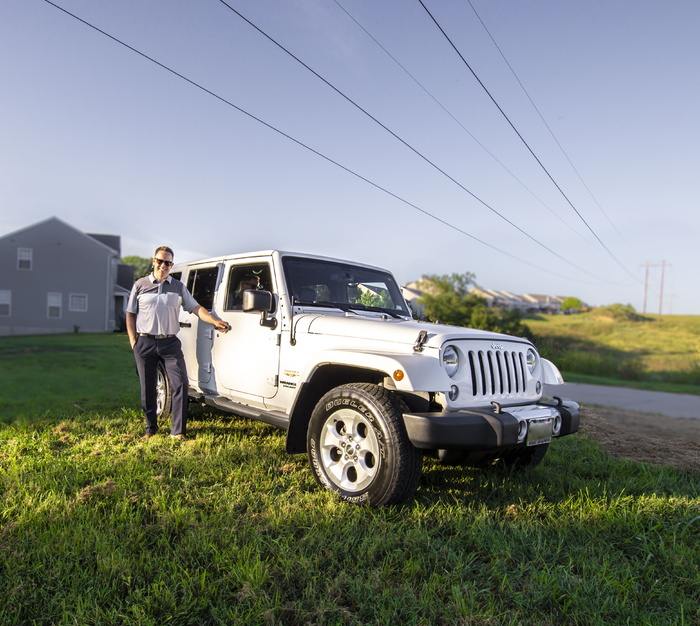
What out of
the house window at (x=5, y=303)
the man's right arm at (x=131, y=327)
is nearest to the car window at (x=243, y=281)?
the man's right arm at (x=131, y=327)

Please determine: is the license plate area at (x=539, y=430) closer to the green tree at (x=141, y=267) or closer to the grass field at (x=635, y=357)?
the green tree at (x=141, y=267)

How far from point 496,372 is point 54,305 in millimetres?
6105

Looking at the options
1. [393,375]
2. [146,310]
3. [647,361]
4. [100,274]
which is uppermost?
[100,274]

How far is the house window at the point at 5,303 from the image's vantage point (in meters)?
6.71

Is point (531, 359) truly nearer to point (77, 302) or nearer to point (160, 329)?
point (160, 329)

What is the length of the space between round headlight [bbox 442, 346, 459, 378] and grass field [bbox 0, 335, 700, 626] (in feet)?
3.05

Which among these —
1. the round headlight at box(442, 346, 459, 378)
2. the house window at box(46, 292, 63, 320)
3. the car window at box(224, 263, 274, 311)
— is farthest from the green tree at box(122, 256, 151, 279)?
the round headlight at box(442, 346, 459, 378)

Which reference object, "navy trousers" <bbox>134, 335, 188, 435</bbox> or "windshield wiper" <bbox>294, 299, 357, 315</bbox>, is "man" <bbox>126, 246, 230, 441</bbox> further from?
"windshield wiper" <bbox>294, 299, 357, 315</bbox>

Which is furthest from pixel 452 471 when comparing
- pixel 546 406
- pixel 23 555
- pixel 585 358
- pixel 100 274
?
pixel 585 358

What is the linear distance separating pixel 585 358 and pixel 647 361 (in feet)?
7.61

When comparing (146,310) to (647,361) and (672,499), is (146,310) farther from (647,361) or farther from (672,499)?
(647,361)

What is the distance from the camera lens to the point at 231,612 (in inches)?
84.0

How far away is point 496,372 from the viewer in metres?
3.60

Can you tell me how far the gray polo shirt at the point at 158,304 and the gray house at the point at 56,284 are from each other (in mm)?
1459
